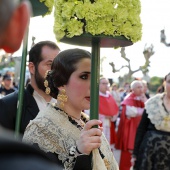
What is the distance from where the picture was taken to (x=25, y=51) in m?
2.84

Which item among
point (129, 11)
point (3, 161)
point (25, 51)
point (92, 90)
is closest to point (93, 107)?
point (92, 90)

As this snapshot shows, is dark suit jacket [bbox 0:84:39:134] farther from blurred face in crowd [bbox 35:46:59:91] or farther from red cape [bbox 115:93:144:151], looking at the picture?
red cape [bbox 115:93:144:151]

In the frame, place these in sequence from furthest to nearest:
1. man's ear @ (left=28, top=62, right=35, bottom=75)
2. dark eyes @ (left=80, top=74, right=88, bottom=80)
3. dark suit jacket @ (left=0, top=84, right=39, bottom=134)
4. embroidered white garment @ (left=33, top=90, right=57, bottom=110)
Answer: man's ear @ (left=28, top=62, right=35, bottom=75) < embroidered white garment @ (left=33, top=90, right=57, bottom=110) < dark suit jacket @ (left=0, top=84, right=39, bottom=134) < dark eyes @ (left=80, top=74, right=88, bottom=80)

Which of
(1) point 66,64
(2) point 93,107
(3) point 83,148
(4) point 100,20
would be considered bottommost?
(3) point 83,148

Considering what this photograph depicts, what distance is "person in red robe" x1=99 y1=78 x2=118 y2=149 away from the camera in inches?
339

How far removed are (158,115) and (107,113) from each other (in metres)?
2.99

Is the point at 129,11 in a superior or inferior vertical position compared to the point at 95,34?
superior

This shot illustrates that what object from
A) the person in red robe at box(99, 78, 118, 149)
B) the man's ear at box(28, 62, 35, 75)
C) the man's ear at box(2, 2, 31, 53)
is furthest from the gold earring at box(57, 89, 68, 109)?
the person in red robe at box(99, 78, 118, 149)

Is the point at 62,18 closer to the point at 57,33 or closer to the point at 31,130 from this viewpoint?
the point at 57,33

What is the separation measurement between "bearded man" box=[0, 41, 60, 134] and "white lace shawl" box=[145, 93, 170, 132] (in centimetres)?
245

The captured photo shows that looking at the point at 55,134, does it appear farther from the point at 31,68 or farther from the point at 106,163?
the point at 31,68

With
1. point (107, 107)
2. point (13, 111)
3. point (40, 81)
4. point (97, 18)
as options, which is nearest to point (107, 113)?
point (107, 107)

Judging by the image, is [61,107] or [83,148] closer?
[83,148]

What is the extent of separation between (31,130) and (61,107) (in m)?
0.23
